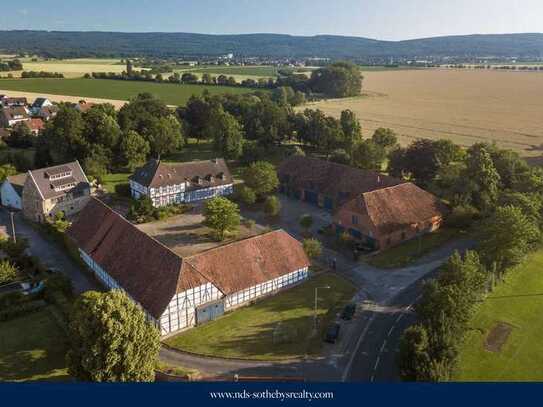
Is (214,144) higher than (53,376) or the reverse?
higher

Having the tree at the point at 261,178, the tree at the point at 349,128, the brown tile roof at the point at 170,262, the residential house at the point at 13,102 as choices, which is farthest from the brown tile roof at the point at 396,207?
the residential house at the point at 13,102

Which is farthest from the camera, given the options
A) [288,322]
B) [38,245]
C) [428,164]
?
[428,164]

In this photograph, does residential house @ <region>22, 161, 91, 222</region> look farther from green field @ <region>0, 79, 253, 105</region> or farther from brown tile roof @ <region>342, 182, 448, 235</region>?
green field @ <region>0, 79, 253, 105</region>

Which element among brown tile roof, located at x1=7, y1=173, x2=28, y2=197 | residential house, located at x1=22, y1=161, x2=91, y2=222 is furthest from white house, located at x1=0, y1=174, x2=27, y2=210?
residential house, located at x1=22, y1=161, x2=91, y2=222

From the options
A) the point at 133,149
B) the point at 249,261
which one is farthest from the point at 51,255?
the point at 133,149

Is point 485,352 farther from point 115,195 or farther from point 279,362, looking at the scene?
point 115,195

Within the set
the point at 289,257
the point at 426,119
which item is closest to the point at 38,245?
the point at 289,257
